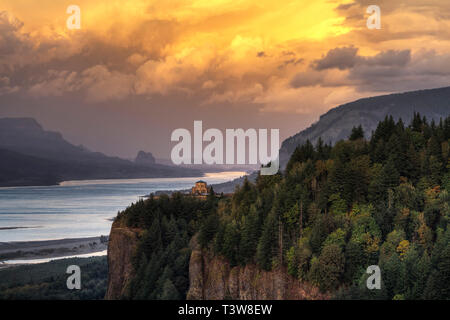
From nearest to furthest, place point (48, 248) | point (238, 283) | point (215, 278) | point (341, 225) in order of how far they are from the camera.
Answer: point (341, 225)
point (238, 283)
point (215, 278)
point (48, 248)

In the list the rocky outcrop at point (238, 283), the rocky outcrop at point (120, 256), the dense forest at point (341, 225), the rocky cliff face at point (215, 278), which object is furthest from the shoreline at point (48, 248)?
the rocky outcrop at point (238, 283)

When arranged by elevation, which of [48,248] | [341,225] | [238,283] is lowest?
[48,248]

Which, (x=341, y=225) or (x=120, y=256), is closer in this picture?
(x=341, y=225)

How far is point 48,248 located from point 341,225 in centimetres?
11115

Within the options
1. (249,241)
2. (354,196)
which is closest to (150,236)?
(249,241)

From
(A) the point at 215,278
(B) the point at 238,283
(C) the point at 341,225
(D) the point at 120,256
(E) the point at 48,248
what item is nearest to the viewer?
(C) the point at 341,225

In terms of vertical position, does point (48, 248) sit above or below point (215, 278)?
below

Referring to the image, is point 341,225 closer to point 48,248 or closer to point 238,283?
point 238,283

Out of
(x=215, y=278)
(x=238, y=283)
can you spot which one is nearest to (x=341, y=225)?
(x=238, y=283)

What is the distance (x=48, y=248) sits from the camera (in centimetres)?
14488

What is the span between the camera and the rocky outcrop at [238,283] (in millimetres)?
49688

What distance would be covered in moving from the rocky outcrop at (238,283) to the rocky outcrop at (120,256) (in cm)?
1102

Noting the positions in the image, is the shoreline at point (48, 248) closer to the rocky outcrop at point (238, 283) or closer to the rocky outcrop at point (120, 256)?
the rocky outcrop at point (120, 256)
